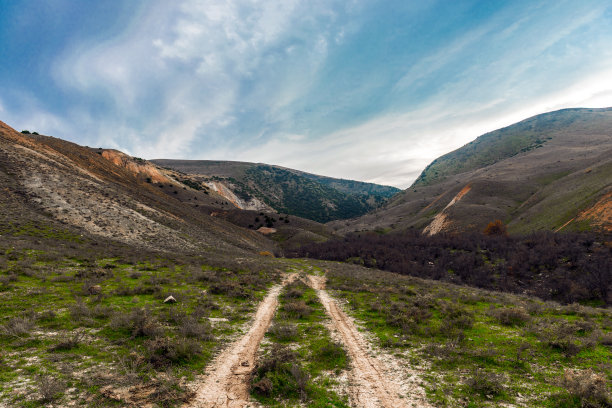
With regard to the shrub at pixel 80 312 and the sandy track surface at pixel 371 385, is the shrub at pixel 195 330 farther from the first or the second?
the sandy track surface at pixel 371 385

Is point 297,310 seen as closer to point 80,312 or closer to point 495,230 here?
point 80,312

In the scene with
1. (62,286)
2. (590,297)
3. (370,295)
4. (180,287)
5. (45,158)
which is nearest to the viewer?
(62,286)

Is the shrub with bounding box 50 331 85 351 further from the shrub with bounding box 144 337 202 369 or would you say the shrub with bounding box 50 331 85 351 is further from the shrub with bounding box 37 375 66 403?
the shrub with bounding box 144 337 202 369

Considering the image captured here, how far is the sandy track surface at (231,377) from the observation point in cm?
583

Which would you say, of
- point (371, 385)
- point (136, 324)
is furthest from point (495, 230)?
point (136, 324)

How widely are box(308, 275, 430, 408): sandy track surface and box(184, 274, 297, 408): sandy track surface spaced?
9.16 feet

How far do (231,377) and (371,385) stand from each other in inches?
152

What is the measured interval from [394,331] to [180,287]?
12586mm

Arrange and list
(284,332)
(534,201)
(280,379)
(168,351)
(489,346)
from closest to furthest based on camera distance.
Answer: (280,379)
(168,351)
(489,346)
(284,332)
(534,201)

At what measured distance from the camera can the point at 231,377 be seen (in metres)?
6.90

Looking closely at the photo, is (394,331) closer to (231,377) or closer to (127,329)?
(231,377)

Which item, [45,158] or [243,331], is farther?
[45,158]

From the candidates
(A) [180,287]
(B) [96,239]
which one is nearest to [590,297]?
(A) [180,287]

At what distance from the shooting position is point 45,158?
37531mm
